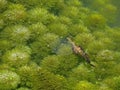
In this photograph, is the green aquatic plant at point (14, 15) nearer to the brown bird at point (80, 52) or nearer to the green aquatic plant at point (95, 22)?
the brown bird at point (80, 52)

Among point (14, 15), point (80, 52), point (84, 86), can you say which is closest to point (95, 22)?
point (80, 52)

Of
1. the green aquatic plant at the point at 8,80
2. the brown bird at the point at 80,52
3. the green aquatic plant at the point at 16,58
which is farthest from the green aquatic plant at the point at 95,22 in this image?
the green aquatic plant at the point at 8,80

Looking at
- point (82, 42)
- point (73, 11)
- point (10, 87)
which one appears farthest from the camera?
point (73, 11)

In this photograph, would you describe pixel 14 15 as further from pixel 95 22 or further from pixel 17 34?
pixel 95 22

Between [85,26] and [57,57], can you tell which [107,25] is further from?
[57,57]

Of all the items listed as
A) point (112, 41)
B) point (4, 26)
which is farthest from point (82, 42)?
point (4, 26)

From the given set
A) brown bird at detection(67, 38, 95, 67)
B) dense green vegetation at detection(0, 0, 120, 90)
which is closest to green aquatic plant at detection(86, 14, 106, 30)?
dense green vegetation at detection(0, 0, 120, 90)

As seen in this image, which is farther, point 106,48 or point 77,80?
point 106,48

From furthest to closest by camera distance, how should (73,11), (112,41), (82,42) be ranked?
(73,11), (112,41), (82,42)

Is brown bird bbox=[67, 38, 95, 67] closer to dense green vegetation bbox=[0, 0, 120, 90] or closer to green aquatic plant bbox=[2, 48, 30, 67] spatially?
dense green vegetation bbox=[0, 0, 120, 90]
